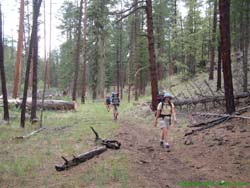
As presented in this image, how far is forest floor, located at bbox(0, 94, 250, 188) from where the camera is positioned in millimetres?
6641

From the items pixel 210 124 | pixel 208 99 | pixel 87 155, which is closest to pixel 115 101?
pixel 208 99

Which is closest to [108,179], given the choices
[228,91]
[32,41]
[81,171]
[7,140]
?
[81,171]

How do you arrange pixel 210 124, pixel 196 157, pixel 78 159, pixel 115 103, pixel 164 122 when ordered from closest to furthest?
pixel 78 159 → pixel 196 157 → pixel 164 122 → pixel 210 124 → pixel 115 103

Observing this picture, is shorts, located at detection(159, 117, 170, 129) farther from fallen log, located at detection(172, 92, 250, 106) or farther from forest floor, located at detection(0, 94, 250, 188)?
fallen log, located at detection(172, 92, 250, 106)

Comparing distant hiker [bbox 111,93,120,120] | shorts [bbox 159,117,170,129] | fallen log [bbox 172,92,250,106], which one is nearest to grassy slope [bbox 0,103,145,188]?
shorts [bbox 159,117,170,129]

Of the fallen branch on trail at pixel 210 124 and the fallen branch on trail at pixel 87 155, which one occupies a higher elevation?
the fallen branch on trail at pixel 210 124

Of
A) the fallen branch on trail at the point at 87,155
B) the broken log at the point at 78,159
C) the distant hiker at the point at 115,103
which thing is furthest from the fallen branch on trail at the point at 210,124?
the distant hiker at the point at 115,103

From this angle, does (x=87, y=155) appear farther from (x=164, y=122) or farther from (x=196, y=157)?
(x=164, y=122)

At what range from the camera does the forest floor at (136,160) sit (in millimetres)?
6641

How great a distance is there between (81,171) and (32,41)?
9.62m

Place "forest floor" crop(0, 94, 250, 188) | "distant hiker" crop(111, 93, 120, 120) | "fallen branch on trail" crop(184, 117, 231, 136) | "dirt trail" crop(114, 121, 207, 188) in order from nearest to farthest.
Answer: "forest floor" crop(0, 94, 250, 188) < "dirt trail" crop(114, 121, 207, 188) < "fallen branch on trail" crop(184, 117, 231, 136) < "distant hiker" crop(111, 93, 120, 120)

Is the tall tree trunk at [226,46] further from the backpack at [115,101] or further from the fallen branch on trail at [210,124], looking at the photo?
the backpack at [115,101]

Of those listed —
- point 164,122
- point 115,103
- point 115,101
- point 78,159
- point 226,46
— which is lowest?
point 78,159

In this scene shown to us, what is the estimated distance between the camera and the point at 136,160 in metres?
8.27
